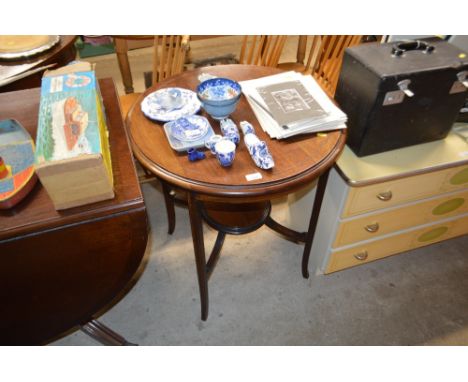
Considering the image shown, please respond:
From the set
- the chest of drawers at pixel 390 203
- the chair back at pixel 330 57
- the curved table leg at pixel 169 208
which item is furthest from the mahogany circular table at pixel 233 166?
the chair back at pixel 330 57

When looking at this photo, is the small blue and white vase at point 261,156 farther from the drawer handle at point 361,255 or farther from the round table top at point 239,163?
the drawer handle at point 361,255

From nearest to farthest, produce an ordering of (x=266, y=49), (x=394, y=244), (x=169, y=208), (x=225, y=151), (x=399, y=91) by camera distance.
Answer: (x=225, y=151) → (x=399, y=91) → (x=394, y=244) → (x=169, y=208) → (x=266, y=49)

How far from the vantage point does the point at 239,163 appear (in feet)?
3.31

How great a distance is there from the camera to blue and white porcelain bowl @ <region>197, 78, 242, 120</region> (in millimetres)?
1077

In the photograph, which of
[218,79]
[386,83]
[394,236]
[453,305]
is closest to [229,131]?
[218,79]

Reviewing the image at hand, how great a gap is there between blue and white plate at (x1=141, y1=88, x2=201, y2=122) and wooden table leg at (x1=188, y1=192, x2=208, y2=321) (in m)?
0.30

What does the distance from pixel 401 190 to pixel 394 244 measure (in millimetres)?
353

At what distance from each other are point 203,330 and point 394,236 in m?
0.86

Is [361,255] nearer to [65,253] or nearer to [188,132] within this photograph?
[188,132]

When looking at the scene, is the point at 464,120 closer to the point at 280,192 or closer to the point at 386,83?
the point at 386,83

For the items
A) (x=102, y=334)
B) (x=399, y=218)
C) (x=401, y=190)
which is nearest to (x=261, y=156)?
(x=401, y=190)

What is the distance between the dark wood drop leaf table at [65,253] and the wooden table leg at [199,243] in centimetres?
16

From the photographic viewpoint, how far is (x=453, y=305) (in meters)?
1.49

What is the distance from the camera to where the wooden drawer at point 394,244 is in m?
1.46
